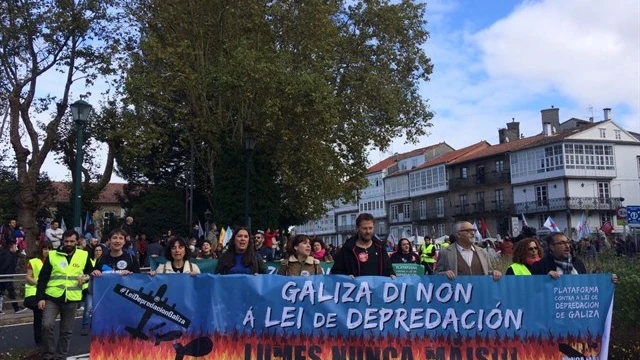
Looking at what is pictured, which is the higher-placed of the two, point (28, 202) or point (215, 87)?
point (215, 87)

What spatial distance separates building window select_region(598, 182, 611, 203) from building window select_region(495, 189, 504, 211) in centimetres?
1027

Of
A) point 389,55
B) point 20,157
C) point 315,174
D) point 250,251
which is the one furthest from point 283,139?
point 250,251

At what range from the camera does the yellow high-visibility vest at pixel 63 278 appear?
8133mm

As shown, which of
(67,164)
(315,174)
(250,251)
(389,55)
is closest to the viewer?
(250,251)

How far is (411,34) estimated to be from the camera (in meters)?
32.7

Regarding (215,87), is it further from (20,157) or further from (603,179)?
(603,179)

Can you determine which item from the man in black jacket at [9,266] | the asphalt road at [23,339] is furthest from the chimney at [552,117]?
the asphalt road at [23,339]

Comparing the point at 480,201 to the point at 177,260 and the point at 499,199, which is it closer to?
the point at 499,199

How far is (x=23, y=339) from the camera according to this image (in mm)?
11680

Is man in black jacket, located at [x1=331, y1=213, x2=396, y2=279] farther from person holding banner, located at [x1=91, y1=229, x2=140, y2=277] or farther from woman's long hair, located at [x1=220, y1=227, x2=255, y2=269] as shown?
person holding banner, located at [x1=91, y1=229, x2=140, y2=277]

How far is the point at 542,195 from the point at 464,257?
63.3m

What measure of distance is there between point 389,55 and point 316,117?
279 inches

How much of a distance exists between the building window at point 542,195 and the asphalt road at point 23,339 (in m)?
58.9

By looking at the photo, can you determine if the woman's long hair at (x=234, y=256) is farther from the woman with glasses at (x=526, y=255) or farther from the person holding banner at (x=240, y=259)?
the woman with glasses at (x=526, y=255)
